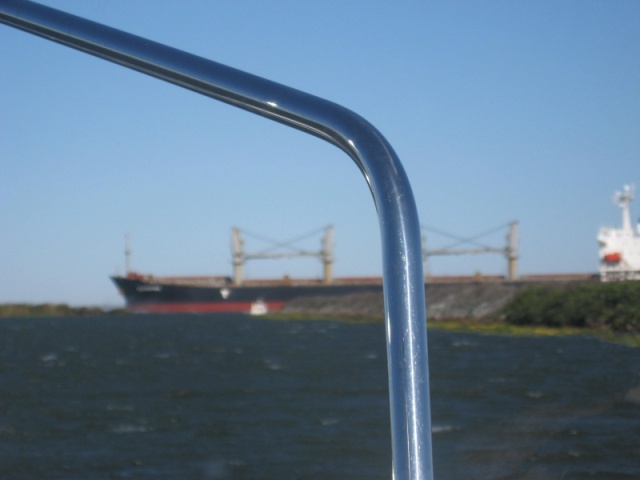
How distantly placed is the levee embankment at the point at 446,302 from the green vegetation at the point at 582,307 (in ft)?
4.67

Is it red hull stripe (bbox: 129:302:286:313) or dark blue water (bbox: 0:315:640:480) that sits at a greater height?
red hull stripe (bbox: 129:302:286:313)

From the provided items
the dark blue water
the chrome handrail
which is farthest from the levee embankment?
the chrome handrail

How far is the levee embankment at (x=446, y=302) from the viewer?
30.2m

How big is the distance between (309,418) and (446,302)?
1057 inches

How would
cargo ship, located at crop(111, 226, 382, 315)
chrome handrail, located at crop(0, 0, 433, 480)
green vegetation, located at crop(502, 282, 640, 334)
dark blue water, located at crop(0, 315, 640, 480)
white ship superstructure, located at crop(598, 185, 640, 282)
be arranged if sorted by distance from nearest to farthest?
1. chrome handrail, located at crop(0, 0, 433, 480)
2. dark blue water, located at crop(0, 315, 640, 480)
3. green vegetation, located at crop(502, 282, 640, 334)
4. white ship superstructure, located at crop(598, 185, 640, 282)
5. cargo ship, located at crop(111, 226, 382, 315)

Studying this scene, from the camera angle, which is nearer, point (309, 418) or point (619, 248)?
point (309, 418)

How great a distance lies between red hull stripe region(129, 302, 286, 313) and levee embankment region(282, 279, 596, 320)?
185 cm

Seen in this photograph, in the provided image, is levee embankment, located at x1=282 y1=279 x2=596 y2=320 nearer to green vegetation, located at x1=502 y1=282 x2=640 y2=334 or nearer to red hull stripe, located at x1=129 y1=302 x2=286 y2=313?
green vegetation, located at x1=502 y1=282 x2=640 y2=334

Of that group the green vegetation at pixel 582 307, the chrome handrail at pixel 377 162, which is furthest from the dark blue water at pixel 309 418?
the chrome handrail at pixel 377 162

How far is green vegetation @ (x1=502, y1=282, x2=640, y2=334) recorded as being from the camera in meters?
17.8

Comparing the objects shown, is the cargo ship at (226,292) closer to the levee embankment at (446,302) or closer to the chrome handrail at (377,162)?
the levee embankment at (446,302)

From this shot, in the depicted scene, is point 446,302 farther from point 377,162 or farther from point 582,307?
point 377,162

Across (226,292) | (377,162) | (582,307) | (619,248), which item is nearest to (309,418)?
(377,162)

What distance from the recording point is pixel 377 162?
662 mm
